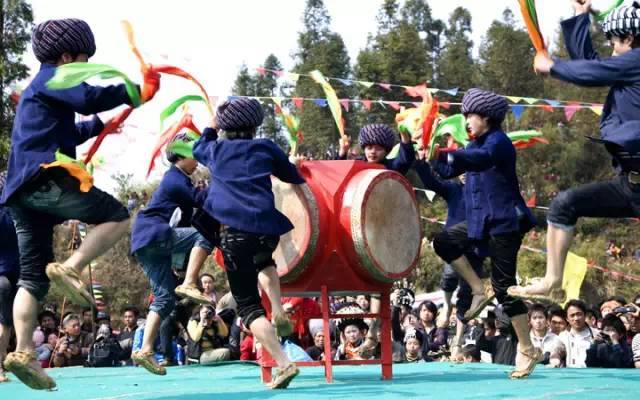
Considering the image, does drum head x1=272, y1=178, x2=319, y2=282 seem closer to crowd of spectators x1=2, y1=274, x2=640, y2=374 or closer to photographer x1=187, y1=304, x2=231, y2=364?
crowd of spectators x1=2, y1=274, x2=640, y2=374

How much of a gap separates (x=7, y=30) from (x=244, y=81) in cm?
5500

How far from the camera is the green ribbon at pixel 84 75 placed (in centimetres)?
600

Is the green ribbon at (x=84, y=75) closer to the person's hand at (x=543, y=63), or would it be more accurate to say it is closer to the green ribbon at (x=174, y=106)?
the green ribbon at (x=174, y=106)

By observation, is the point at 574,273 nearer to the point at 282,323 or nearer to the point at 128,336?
the point at 128,336

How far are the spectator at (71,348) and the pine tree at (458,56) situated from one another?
61.4m

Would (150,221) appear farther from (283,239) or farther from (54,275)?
(54,275)

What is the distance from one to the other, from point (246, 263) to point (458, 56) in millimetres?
74640

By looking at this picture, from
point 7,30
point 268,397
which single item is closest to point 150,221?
point 268,397

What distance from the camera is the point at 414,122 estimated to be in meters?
7.63

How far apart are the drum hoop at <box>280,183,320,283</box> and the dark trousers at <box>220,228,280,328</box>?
1.21 feet

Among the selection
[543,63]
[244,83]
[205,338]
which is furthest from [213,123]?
[244,83]

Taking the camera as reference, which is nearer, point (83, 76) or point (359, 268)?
point (83, 76)

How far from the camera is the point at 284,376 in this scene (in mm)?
6535

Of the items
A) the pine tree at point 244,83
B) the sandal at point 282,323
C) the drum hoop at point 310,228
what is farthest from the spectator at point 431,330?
the pine tree at point 244,83
